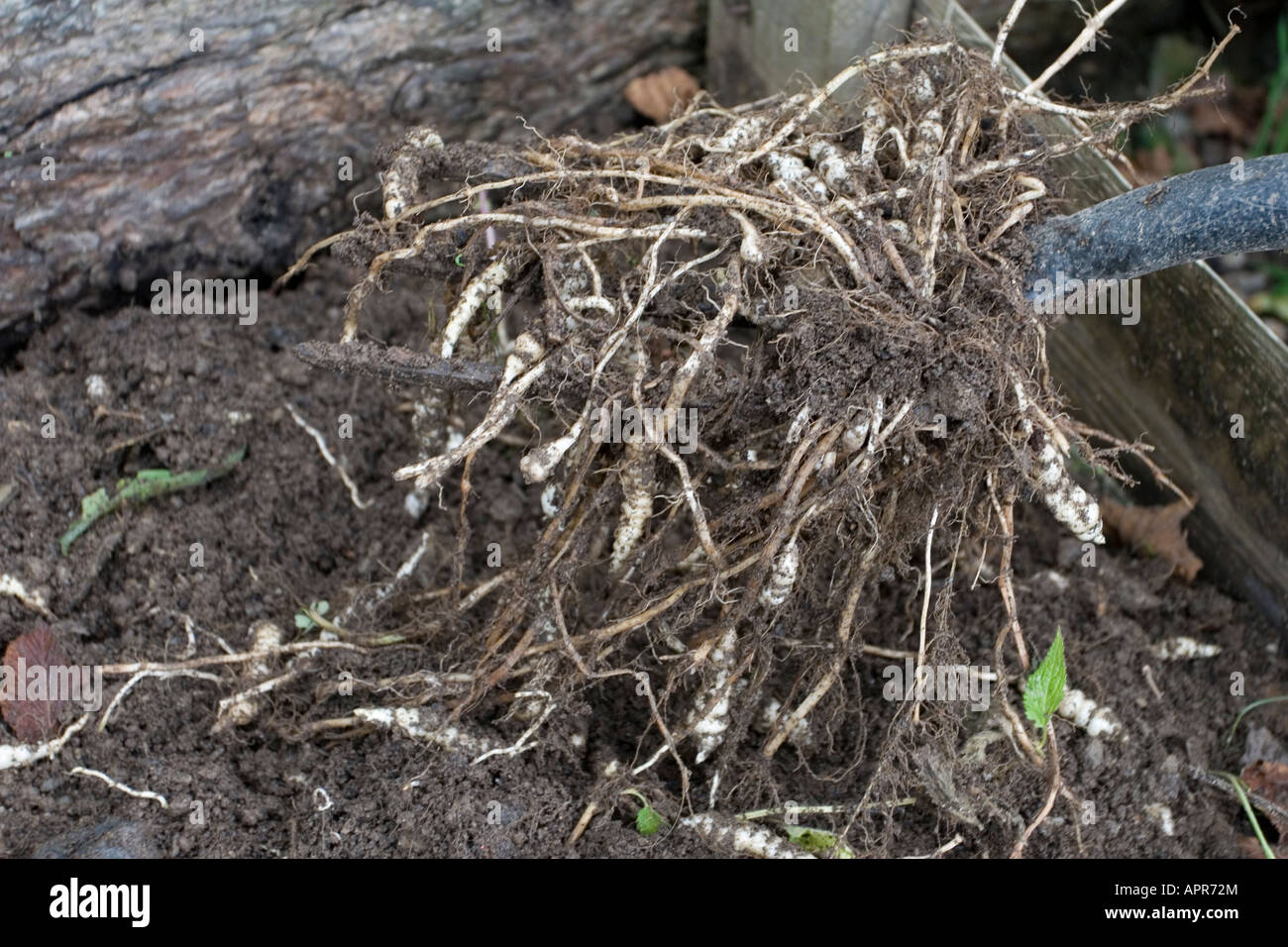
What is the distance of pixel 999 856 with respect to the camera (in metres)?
1.47

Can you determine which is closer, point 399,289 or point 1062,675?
point 1062,675

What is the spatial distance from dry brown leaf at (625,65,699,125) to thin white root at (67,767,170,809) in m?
1.57

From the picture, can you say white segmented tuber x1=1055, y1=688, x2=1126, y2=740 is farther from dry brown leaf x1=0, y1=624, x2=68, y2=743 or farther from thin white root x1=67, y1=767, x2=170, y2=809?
dry brown leaf x1=0, y1=624, x2=68, y2=743

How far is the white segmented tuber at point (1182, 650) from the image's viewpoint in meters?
1.73

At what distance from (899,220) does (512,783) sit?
0.89 meters

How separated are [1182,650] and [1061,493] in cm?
47

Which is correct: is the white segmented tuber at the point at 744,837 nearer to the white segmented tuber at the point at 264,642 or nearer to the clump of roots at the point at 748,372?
the clump of roots at the point at 748,372

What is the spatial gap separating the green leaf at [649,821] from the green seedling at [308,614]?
1.85ft

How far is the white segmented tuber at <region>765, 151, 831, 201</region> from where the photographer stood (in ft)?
4.92

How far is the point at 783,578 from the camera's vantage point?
142 centimetres

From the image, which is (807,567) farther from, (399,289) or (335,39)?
(335,39)

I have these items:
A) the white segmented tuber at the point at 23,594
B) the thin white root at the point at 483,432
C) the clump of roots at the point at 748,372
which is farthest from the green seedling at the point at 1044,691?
the white segmented tuber at the point at 23,594

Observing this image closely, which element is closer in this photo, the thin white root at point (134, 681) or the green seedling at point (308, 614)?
the thin white root at point (134, 681)

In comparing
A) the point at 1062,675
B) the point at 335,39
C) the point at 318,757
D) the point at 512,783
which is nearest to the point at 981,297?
the point at 1062,675
